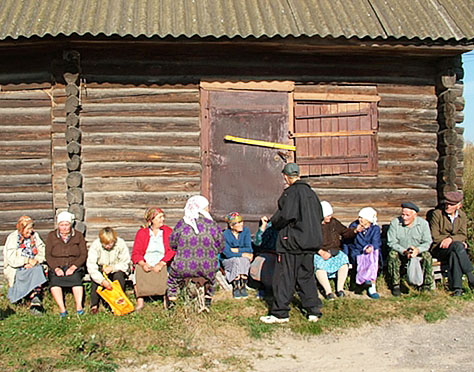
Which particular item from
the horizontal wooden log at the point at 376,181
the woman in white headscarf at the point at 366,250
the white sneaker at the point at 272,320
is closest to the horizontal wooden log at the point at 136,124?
the horizontal wooden log at the point at 376,181

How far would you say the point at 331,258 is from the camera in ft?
23.2

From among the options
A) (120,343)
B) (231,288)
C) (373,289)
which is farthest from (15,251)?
(373,289)

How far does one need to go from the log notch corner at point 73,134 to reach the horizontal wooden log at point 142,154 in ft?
0.91

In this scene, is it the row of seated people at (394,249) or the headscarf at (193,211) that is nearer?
the headscarf at (193,211)

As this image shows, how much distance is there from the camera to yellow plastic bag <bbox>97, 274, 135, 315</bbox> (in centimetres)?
617

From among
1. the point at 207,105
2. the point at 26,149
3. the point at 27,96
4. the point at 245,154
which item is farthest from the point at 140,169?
the point at 27,96

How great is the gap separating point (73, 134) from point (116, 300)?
2.33 metres

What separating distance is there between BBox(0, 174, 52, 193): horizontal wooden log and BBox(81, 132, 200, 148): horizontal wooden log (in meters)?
0.73

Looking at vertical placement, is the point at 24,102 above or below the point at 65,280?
above

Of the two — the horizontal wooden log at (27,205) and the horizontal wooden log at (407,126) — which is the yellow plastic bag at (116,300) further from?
the horizontal wooden log at (407,126)

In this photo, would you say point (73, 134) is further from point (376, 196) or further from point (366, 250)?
point (376, 196)

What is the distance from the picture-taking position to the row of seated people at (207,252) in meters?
6.16

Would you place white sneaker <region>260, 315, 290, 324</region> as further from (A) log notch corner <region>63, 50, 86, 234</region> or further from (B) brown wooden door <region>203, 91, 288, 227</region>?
(A) log notch corner <region>63, 50, 86, 234</region>

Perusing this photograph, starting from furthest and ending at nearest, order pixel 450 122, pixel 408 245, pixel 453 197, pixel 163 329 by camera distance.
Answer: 1. pixel 450 122
2. pixel 453 197
3. pixel 408 245
4. pixel 163 329
